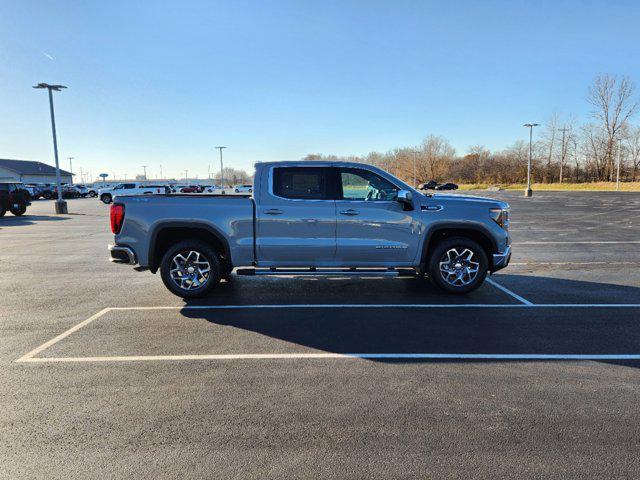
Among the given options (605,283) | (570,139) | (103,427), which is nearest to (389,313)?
(103,427)

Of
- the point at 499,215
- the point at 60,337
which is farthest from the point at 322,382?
the point at 499,215

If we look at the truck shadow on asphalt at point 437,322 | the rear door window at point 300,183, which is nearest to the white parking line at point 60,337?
the truck shadow on asphalt at point 437,322

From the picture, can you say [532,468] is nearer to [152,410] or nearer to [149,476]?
[149,476]

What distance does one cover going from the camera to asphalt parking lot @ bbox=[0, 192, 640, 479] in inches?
110

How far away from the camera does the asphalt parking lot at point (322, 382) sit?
9.18ft

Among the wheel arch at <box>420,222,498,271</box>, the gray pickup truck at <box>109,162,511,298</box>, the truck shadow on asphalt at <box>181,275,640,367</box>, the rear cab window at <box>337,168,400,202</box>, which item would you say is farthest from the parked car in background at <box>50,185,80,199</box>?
the wheel arch at <box>420,222,498,271</box>

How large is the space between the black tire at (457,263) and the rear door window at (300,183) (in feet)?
6.29

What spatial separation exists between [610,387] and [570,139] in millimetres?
98783

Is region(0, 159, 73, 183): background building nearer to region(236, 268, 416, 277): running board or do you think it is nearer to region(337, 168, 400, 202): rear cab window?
region(236, 268, 416, 277): running board

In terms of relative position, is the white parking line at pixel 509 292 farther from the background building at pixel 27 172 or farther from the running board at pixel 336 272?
the background building at pixel 27 172

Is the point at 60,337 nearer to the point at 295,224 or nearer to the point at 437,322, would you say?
the point at 295,224

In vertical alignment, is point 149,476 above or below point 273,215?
below

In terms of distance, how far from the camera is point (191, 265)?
6.63 metres

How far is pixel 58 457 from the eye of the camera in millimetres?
2840
